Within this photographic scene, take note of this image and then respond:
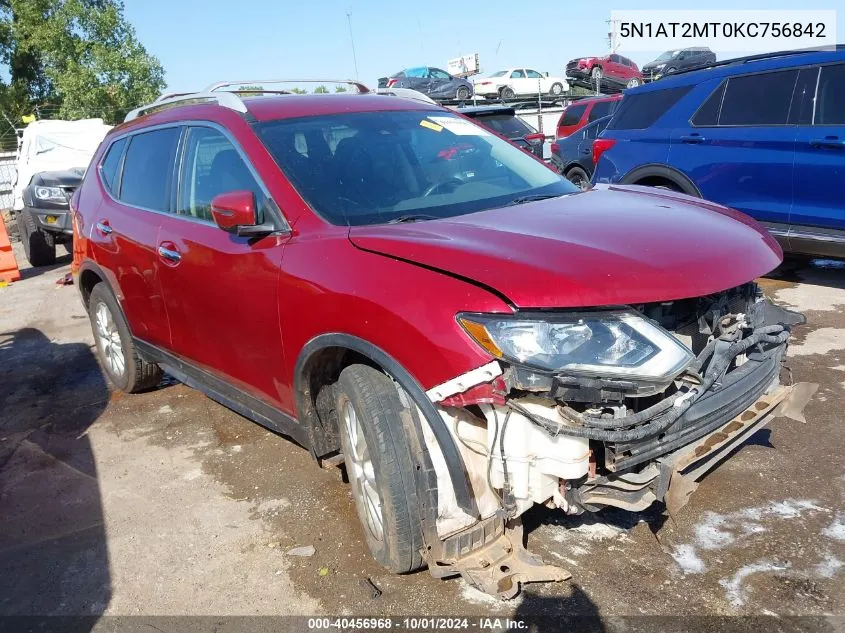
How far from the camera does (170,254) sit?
12.5ft

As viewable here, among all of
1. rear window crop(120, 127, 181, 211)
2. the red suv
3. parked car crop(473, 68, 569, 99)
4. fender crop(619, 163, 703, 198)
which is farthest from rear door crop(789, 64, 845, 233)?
parked car crop(473, 68, 569, 99)

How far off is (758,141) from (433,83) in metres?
22.5

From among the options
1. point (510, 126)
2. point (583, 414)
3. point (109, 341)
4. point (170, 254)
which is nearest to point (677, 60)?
point (510, 126)

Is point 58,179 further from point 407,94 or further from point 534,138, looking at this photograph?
point 407,94

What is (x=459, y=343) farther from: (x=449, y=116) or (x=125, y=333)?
(x=125, y=333)

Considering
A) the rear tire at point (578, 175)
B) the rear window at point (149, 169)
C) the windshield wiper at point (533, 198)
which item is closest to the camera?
the windshield wiper at point (533, 198)

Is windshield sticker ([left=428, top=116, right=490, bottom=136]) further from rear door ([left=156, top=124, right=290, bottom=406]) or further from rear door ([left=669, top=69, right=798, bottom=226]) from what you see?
rear door ([left=669, top=69, right=798, bottom=226])

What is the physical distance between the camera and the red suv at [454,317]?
228 centimetres

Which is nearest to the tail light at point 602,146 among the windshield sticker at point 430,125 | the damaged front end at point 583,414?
the windshield sticker at point 430,125

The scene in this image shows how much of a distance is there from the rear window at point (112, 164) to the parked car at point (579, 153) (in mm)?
7664

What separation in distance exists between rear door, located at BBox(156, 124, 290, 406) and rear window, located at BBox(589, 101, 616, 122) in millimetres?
10890

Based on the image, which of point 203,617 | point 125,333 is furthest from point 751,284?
point 125,333

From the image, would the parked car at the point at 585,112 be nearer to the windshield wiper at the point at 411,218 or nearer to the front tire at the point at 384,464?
the windshield wiper at the point at 411,218

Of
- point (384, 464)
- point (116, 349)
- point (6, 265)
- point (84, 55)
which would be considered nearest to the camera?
point (384, 464)
